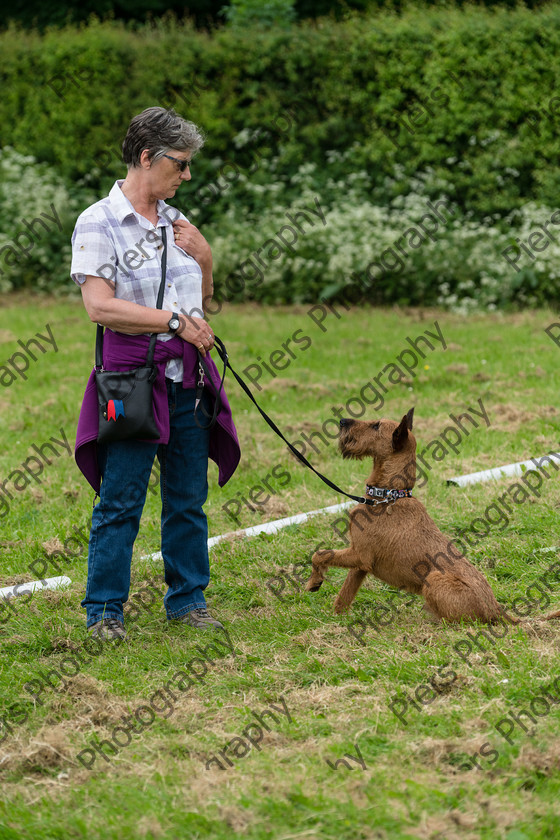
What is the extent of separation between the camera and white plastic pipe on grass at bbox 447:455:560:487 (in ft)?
21.0

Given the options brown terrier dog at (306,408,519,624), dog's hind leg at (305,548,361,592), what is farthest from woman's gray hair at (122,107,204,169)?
dog's hind leg at (305,548,361,592)

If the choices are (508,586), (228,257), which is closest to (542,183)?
(228,257)

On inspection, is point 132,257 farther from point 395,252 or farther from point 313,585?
point 395,252

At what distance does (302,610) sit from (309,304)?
8.26m

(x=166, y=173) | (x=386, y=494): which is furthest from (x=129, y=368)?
(x=386, y=494)

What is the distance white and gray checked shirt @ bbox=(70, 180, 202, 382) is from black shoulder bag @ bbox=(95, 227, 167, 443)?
5 cm

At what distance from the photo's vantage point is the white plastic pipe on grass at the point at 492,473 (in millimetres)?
6395

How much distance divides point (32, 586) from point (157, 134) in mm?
2566

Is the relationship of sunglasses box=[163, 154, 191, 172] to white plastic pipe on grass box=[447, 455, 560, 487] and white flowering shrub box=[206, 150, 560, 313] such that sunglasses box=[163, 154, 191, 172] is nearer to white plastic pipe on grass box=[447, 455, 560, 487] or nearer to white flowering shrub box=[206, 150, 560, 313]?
white plastic pipe on grass box=[447, 455, 560, 487]

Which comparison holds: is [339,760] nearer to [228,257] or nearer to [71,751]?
[71,751]

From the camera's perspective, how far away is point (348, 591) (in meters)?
4.56

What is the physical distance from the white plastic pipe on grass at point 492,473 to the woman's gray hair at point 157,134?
326 cm

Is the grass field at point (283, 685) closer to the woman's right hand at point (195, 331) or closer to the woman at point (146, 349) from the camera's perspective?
the woman at point (146, 349)

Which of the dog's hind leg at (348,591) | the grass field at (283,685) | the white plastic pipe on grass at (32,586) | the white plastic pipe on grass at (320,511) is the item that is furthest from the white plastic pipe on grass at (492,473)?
the white plastic pipe on grass at (32,586)
